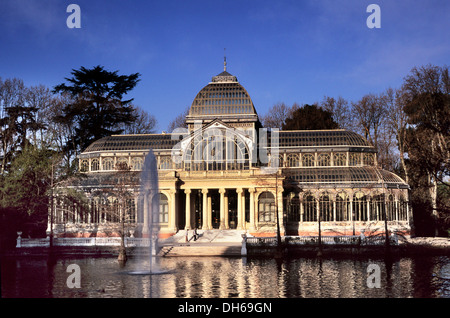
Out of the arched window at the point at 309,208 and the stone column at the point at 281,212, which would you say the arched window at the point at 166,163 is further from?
the arched window at the point at 309,208

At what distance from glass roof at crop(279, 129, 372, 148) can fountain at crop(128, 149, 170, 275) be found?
19.2m

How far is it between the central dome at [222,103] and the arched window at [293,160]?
6.85 meters

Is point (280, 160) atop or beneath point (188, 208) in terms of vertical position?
atop

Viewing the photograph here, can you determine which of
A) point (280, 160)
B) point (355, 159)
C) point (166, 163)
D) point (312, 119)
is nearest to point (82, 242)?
point (166, 163)

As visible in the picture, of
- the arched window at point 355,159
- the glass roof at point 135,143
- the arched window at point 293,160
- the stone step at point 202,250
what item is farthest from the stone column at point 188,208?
the arched window at point 355,159

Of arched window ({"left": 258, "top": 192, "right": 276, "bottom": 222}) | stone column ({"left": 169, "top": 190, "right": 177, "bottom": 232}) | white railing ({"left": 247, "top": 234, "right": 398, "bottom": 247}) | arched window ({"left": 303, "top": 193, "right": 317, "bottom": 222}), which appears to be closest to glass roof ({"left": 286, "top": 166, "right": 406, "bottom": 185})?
arched window ({"left": 303, "top": 193, "right": 317, "bottom": 222})

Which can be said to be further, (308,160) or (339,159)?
(308,160)

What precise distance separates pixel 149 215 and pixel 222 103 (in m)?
20.4

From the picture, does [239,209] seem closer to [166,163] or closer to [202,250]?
[166,163]

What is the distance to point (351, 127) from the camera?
276 feet

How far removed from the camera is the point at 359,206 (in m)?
60.6

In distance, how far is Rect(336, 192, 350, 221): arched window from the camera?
6066 cm

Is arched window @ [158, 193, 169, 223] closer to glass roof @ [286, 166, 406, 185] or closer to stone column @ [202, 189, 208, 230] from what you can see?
stone column @ [202, 189, 208, 230]
